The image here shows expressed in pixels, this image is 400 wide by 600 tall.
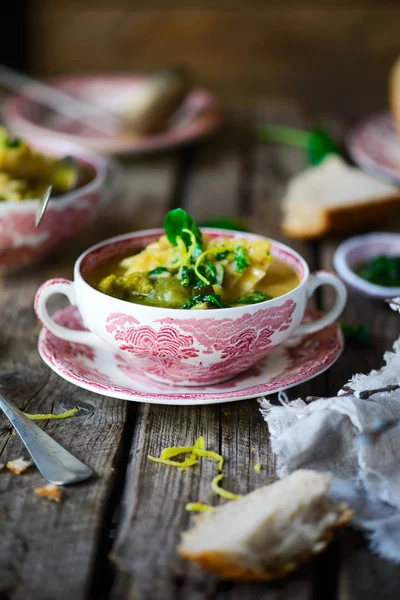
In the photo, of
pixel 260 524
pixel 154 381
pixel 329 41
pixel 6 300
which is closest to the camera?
pixel 260 524

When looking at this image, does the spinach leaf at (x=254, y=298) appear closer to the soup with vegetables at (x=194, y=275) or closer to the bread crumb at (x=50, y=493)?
the soup with vegetables at (x=194, y=275)

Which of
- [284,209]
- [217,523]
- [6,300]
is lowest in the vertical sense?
[284,209]

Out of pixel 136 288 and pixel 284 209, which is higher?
pixel 136 288

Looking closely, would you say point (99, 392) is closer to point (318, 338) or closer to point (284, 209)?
point (318, 338)

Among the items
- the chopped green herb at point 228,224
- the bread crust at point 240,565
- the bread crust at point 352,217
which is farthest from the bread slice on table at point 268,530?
the bread crust at point 352,217

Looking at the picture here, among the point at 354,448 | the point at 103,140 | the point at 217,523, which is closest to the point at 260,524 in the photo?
the point at 217,523

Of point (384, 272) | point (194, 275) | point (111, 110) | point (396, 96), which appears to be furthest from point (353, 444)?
point (111, 110)

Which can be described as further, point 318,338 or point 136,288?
point 318,338
